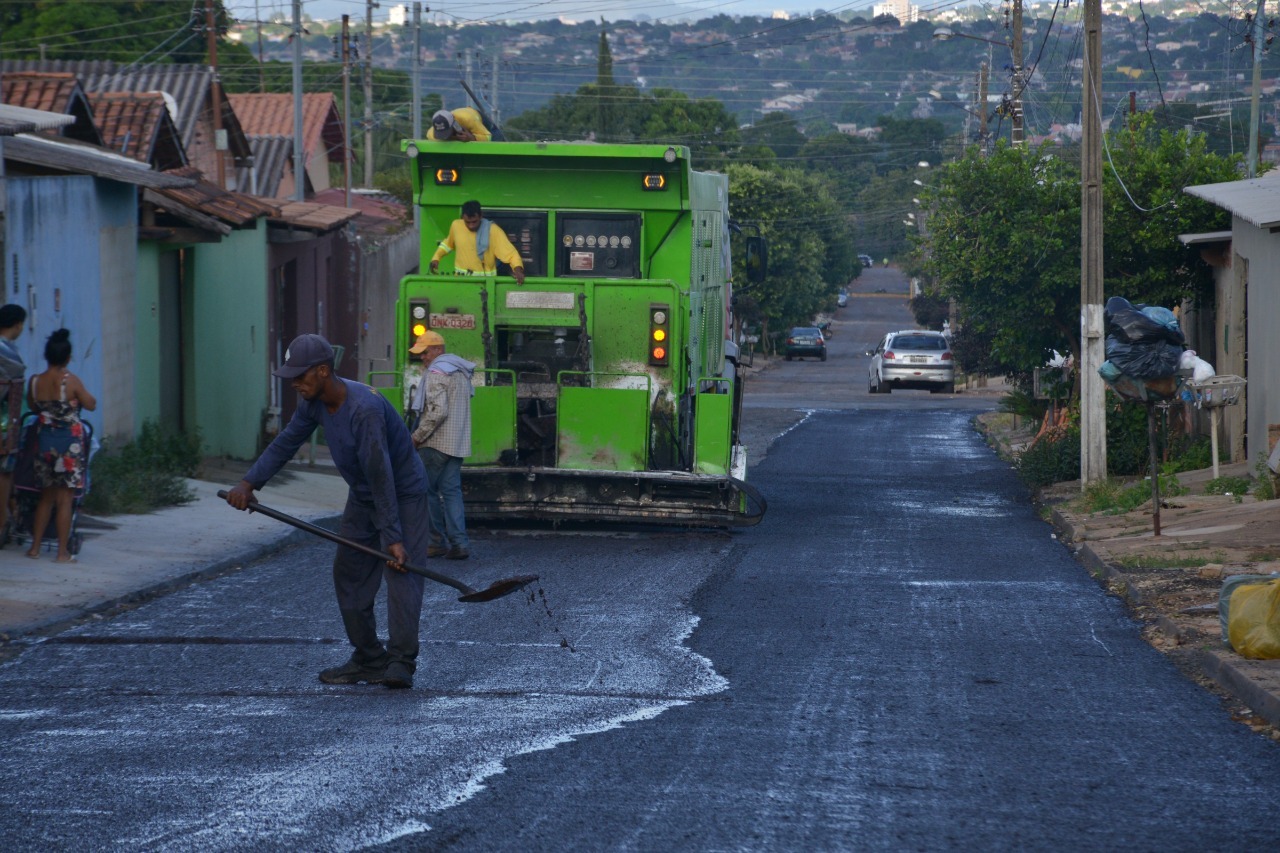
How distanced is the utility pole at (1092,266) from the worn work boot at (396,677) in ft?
34.1

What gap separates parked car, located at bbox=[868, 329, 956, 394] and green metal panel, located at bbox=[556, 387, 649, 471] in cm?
3021

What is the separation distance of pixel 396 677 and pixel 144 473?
8065 millimetres

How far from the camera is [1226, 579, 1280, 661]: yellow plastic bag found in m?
8.02

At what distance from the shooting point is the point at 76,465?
10930 mm

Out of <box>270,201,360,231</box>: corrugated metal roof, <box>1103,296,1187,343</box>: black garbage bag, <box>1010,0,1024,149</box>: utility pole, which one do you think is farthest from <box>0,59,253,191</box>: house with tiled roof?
<box>1103,296,1187,343</box>: black garbage bag

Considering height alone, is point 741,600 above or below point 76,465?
below

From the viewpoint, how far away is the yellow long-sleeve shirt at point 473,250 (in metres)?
→ 13.5

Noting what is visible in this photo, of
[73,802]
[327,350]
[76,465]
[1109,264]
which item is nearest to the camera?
[73,802]

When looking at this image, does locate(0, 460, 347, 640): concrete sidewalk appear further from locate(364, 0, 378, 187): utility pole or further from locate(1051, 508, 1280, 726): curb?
locate(364, 0, 378, 187): utility pole

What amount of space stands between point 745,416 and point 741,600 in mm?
21754

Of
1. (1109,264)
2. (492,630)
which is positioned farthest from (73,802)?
A: (1109,264)

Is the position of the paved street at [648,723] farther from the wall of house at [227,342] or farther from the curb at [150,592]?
the wall of house at [227,342]

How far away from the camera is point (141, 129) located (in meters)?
21.2

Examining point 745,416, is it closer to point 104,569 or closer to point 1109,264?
point 1109,264
